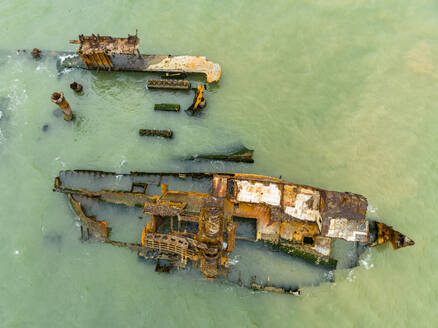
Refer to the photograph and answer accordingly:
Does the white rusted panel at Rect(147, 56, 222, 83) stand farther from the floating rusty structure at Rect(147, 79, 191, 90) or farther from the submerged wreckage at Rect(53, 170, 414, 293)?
the submerged wreckage at Rect(53, 170, 414, 293)

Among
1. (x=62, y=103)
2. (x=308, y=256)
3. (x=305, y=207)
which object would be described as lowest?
(x=308, y=256)

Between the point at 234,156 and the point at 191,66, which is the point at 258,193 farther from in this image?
the point at 191,66

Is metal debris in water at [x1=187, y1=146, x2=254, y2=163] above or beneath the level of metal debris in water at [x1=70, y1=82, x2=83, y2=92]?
beneath

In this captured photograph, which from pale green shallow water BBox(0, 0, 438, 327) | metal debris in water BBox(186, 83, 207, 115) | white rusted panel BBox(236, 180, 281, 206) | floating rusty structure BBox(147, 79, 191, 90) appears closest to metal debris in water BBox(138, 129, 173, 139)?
pale green shallow water BBox(0, 0, 438, 327)

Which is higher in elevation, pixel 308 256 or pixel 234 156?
pixel 234 156

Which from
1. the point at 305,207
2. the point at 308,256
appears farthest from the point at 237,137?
the point at 308,256

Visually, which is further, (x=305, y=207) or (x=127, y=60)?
(x=127, y=60)

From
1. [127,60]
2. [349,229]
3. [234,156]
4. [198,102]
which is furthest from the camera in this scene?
[127,60]

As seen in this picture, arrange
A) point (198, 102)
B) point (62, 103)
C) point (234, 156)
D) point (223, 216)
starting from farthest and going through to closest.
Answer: point (198, 102) < point (62, 103) < point (234, 156) < point (223, 216)
